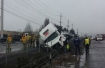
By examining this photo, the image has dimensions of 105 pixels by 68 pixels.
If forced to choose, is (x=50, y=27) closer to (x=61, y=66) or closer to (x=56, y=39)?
(x=56, y=39)

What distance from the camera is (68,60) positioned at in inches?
803

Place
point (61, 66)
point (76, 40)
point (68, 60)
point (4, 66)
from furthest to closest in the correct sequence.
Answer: point (76, 40)
point (68, 60)
point (61, 66)
point (4, 66)

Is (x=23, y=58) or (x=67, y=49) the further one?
(x=67, y=49)

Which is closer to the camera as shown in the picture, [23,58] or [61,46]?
[23,58]

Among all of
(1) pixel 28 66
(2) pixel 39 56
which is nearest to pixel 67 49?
(2) pixel 39 56

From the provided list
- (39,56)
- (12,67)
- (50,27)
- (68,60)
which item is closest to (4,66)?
(12,67)

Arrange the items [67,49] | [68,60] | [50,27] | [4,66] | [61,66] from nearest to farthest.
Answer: [4,66] → [61,66] → [68,60] → [67,49] → [50,27]

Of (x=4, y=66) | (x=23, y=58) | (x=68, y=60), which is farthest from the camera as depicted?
(x=68, y=60)

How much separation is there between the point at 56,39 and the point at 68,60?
1062cm

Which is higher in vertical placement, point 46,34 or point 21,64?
point 46,34

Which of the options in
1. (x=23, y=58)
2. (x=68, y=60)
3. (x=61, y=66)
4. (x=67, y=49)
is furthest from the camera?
(x=67, y=49)

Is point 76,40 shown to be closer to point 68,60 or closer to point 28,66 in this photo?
point 68,60

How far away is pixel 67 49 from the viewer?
2833 centimetres

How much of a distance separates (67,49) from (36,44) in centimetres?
540
